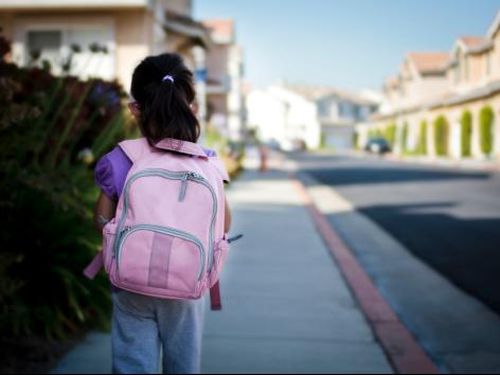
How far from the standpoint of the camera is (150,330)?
2703mm

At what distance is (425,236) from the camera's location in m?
11.0

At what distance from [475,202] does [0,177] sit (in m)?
13.2

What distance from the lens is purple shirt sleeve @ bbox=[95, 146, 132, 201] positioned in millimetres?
2512

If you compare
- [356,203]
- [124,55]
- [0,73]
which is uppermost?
[124,55]

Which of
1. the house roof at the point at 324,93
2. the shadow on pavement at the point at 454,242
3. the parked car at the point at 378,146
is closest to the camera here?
the shadow on pavement at the point at 454,242

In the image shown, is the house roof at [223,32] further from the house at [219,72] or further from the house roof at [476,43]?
the house roof at [476,43]

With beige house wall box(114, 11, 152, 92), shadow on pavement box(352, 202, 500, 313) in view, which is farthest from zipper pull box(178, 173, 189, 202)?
beige house wall box(114, 11, 152, 92)

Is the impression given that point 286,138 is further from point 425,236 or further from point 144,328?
point 144,328

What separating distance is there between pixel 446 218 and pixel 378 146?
153ft

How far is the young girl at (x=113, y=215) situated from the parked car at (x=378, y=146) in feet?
186

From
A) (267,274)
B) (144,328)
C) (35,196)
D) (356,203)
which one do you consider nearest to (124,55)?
(356,203)

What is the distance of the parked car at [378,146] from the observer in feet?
192

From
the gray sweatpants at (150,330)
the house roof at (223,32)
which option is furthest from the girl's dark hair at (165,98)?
the house roof at (223,32)

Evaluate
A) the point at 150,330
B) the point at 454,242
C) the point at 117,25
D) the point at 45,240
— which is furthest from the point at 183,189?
the point at 117,25
